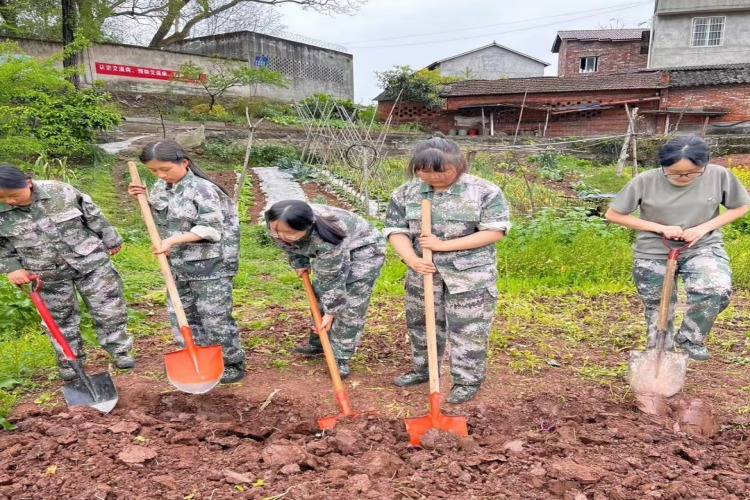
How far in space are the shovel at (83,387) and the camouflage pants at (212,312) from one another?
44 centimetres

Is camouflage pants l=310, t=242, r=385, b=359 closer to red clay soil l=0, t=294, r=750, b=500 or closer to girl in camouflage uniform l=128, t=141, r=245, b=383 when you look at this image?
red clay soil l=0, t=294, r=750, b=500

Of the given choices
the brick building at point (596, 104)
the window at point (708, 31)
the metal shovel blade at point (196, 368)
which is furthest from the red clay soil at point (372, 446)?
the window at point (708, 31)

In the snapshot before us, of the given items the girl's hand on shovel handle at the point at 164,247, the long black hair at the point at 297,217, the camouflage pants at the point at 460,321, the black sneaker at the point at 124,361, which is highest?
the long black hair at the point at 297,217

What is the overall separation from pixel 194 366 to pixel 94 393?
0.51 metres

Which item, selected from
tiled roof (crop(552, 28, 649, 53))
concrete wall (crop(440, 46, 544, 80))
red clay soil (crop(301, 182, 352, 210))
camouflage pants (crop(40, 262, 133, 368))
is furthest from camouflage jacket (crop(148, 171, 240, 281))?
concrete wall (crop(440, 46, 544, 80))

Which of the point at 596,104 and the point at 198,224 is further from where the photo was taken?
the point at 596,104

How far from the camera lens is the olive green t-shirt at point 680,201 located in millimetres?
2811

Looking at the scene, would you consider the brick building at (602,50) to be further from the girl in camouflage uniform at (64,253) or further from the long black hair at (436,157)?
the girl in camouflage uniform at (64,253)

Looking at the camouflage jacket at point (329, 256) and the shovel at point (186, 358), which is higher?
the camouflage jacket at point (329, 256)

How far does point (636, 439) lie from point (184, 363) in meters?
2.12

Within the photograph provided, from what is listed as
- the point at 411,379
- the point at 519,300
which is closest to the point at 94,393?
the point at 411,379

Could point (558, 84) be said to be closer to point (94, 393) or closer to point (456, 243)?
point (456, 243)

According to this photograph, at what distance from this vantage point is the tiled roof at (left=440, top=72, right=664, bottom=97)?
18.7 meters

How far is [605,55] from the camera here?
26.8 m
